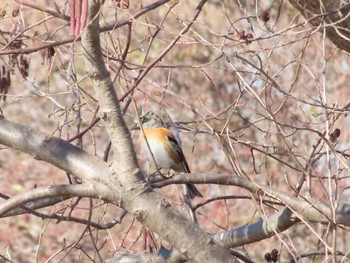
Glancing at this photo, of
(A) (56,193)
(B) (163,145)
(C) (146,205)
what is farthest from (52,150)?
(B) (163,145)

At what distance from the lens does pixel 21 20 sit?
4.01 meters

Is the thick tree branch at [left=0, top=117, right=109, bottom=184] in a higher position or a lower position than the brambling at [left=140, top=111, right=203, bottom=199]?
lower

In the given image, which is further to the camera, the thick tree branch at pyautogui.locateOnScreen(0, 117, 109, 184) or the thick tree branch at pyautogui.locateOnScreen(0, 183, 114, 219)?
the thick tree branch at pyautogui.locateOnScreen(0, 117, 109, 184)

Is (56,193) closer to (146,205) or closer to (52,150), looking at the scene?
(52,150)

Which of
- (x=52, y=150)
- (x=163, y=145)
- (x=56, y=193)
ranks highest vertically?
(x=163, y=145)

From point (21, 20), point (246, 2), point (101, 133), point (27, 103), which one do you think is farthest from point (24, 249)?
point (21, 20)

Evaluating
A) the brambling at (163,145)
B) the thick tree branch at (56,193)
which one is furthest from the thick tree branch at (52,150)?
the brambling at (163,145)

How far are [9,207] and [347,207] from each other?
1.16 m

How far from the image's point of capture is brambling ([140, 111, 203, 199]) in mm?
5574

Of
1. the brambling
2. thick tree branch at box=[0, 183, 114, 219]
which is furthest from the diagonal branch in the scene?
the brambling

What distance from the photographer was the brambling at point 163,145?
219 inches

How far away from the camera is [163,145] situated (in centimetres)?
562

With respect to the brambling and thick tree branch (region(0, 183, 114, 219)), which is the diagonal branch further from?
the brambling

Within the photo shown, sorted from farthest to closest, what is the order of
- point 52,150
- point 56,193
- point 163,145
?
point 163,145
point 52,150
point 56,193
